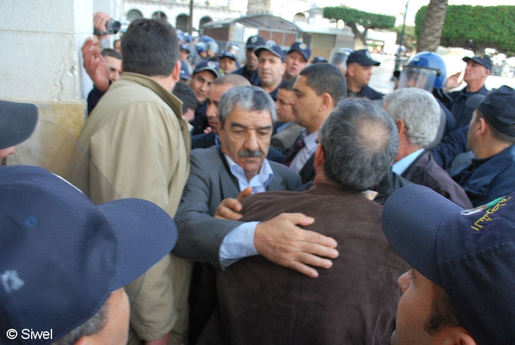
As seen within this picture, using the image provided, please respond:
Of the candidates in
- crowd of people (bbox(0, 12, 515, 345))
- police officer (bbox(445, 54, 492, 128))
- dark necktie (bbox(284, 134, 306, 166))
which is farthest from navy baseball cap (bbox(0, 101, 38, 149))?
police officer (bbox(445, 54, 492, 128))

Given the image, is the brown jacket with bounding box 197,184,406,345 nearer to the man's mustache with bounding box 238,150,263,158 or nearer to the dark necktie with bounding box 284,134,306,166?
the man's mustache with bounding box 238,150,263,158

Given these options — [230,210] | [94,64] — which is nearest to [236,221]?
[230,210]

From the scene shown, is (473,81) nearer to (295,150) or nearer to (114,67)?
(295,150)

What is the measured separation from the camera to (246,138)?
92.5 inches

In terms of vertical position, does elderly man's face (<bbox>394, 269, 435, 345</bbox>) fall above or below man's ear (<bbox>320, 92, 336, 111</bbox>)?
below

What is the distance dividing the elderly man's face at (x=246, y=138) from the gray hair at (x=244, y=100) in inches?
1.0

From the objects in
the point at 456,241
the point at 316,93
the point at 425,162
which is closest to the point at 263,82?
the point at 316,93

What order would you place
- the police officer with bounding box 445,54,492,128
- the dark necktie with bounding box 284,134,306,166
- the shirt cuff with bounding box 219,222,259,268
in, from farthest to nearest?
the police officer with bounding box 445,54,492,128, the dark necktie with bounding box 284,134,306,166, the shirt cuff with bounding box 219,222,259,268

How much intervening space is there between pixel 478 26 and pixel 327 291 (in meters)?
24.5

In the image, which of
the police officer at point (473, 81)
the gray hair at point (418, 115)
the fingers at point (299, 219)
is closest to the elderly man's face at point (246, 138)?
the fingers at point (299, 219)

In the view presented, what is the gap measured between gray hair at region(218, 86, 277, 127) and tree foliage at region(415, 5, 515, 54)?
20.9 meters

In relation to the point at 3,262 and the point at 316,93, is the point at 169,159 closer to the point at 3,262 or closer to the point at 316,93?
the point at 3,262

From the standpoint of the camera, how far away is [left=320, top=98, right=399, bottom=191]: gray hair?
154 cm

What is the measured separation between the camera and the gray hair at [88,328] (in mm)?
848
